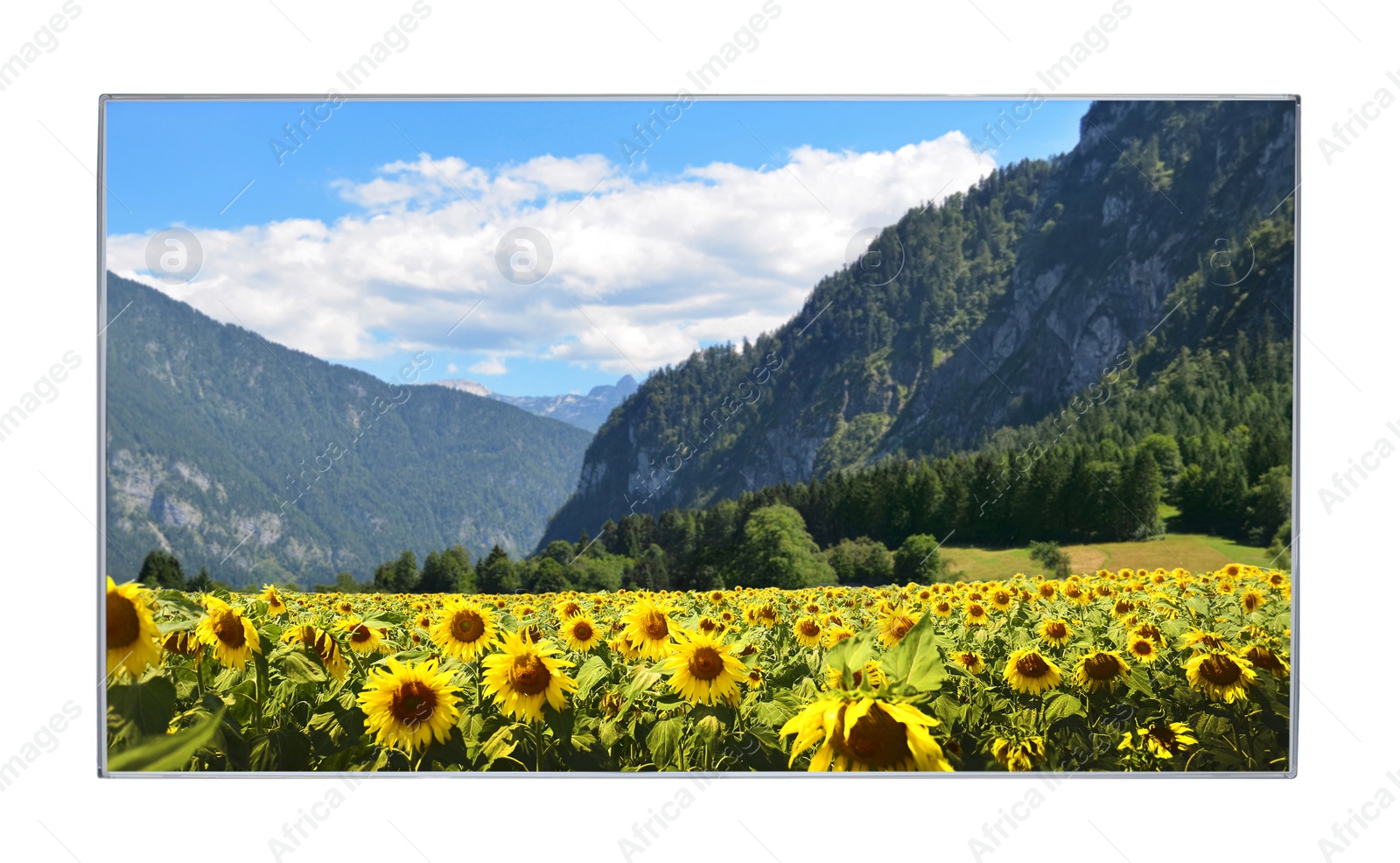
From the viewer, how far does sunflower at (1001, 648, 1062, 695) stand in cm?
390

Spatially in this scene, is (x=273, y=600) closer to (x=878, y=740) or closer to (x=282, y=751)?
(x=282, y=751)

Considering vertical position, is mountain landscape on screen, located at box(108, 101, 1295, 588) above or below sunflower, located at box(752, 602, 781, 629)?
above

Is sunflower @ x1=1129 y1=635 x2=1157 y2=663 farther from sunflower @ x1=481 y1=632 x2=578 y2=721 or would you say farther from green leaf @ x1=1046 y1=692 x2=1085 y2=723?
sunflower @ x1=481 y1=632 x2=578 y2=721

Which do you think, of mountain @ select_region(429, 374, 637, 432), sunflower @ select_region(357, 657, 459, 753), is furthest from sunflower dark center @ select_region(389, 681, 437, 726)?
mountain @ select_region(429, 374, 637, 432)

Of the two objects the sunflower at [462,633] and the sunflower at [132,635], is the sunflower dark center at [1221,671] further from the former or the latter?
the sunflower at [132,635]

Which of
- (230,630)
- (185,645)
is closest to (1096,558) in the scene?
(230,630)

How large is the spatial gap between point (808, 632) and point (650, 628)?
0.73 m

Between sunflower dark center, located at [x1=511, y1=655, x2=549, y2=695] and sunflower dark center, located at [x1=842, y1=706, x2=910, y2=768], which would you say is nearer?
sunflower dark center, located at [x1=842, y1=706, x2=910, y2=768]

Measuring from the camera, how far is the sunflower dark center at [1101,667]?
393cm

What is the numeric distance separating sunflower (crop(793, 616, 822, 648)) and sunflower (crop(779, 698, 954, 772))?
1.06m

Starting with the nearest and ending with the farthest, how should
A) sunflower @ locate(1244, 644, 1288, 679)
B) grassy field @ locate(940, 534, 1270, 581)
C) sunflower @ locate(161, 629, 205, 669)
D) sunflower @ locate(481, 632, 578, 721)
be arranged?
sunflower @ locate(481, 632, 578, 721) → sunflower @ locate(161, 629, 205, 669) → sunflower @ locate(1244, 644, 1288, 679) → grassy field @ locate(940, 534, 1270, 581)

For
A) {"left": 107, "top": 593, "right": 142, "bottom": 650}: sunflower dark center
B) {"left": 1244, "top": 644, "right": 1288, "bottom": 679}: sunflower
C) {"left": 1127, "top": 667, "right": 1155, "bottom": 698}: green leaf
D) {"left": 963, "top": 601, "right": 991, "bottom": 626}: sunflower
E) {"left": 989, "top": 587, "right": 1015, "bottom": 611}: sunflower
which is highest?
{"left": 107, "top": 593, "right": 142, "bottom": 650}: sunflower dark center

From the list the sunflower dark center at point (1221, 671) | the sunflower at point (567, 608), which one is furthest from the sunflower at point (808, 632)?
the sunflower dark center at point (1221, 671)

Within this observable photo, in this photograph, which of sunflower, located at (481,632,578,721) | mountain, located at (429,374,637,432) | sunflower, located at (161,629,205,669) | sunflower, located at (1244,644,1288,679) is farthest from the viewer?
mountain, located at (429,374,637,432)
